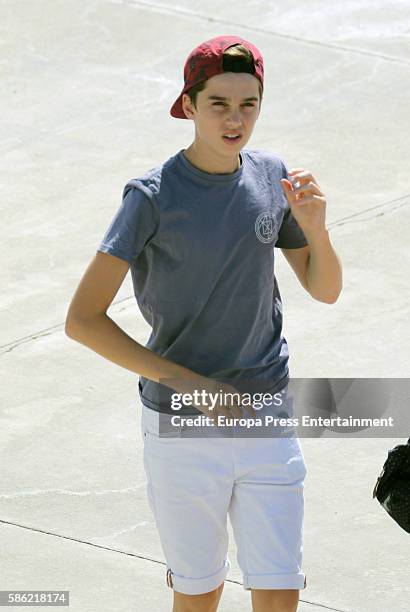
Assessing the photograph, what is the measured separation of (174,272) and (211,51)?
56 cm

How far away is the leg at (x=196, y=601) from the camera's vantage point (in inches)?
144

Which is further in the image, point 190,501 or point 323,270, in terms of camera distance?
point 323,270

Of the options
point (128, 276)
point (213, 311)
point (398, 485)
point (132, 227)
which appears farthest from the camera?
point (128, 276)

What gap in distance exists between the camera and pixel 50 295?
6.88m

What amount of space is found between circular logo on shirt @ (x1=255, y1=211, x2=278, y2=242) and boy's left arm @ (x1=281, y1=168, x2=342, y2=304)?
0.06 m

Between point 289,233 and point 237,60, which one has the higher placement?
point 237,60

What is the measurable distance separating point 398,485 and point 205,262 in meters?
0.80

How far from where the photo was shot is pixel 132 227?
11.3 ft

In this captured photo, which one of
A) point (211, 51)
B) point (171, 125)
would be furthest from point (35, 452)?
point (171, 125)

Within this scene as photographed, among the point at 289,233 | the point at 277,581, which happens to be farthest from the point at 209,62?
the point at 277,581

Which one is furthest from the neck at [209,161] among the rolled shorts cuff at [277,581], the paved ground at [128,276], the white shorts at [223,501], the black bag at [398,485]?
the paved ground at [128,276]

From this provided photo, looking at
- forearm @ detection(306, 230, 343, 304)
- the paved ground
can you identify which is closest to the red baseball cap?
forearm @ detection(306, 230, 343, 304)

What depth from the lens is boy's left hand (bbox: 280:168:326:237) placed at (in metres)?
3.51

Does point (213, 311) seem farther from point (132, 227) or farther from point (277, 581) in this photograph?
point (277, 581)
